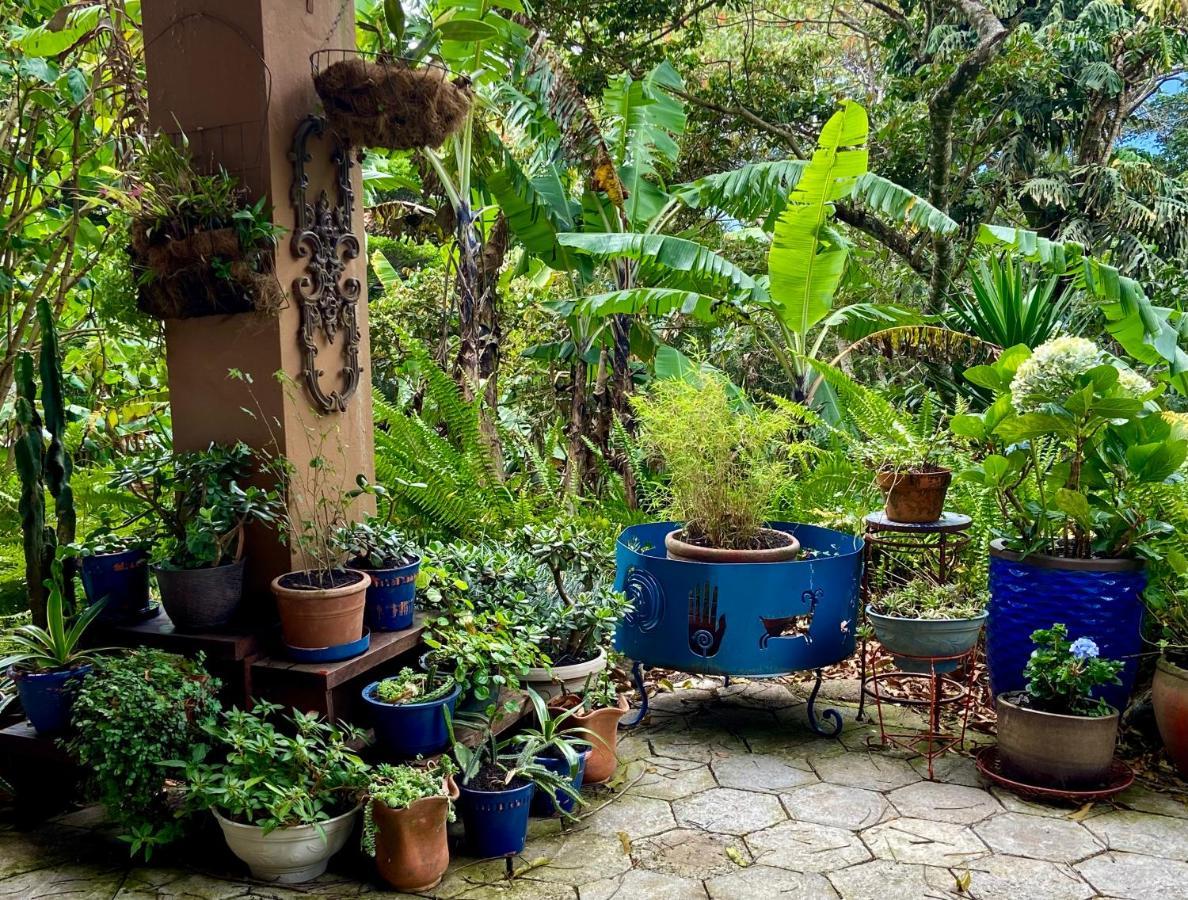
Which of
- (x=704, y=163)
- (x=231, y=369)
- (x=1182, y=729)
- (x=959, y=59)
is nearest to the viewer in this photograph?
(x=231, y=369)

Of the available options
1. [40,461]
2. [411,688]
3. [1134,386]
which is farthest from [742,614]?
[40,461]

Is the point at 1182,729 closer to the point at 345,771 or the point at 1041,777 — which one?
the point at 1041,777

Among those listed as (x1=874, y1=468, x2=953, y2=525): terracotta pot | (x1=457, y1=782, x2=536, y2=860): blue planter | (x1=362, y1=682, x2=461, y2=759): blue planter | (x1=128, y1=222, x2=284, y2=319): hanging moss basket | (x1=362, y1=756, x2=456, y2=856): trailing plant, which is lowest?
(x1=457, y1=782, x2=536, y2=860): blue planter

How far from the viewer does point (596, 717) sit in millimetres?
3100

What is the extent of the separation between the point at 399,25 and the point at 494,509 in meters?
2.33

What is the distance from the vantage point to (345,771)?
251 cm

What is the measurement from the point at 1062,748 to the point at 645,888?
150 centimetres

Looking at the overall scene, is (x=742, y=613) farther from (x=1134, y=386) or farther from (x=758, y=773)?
(x=1134, y=386)

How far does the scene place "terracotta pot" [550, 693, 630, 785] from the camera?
121 inches

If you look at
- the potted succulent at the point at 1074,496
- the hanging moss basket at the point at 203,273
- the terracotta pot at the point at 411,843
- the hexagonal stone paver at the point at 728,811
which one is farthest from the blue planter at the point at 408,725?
the potted succulent at the point at 1074,496

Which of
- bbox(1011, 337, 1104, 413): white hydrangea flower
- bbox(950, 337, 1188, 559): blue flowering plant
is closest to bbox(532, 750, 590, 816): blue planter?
bbox(950, 337, 1188, 559): blue flowering plant

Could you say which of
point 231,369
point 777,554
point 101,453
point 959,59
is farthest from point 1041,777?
point 959,59

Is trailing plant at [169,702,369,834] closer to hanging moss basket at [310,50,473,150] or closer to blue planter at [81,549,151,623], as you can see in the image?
blue planter at [81,549,151,623]

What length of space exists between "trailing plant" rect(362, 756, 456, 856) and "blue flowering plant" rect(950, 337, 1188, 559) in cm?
224
